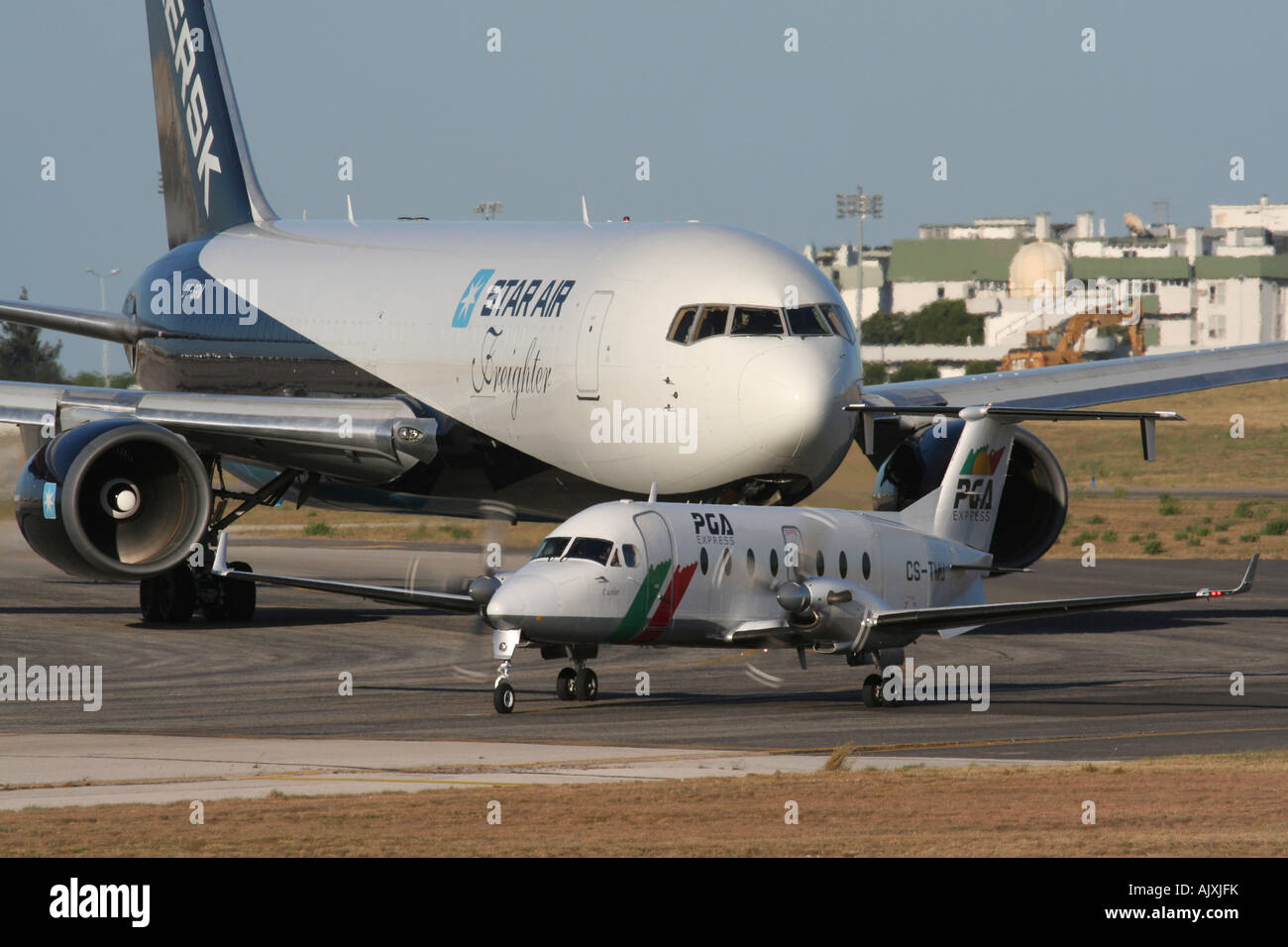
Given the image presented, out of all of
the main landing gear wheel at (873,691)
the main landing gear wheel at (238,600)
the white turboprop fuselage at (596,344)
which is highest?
the white turboprop fuselage at (596,344)

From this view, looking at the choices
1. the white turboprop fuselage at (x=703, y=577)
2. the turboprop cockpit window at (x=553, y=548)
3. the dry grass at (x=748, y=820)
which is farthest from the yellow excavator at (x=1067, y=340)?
the dry grass at (x=748, y=820)

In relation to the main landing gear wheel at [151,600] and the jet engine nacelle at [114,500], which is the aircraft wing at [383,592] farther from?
the main landing gear wheel at [151,600]

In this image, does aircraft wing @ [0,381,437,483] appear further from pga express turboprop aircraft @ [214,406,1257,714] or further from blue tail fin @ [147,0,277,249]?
blue tail fin @ [147,0,277,249]

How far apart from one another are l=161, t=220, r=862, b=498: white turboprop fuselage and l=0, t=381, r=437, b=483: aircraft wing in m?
0.70

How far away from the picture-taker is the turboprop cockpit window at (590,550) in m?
22.1

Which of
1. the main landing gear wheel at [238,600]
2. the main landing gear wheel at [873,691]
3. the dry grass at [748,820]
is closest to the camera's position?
the dry grass at [748,820]

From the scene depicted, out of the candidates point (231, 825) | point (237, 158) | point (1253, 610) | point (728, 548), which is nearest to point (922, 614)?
point (728, 548)

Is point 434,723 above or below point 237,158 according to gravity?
below

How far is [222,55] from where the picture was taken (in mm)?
40875

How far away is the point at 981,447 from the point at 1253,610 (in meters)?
11.2

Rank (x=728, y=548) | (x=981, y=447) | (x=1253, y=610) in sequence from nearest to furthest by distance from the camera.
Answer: (x=728, y=548) → (x=981, y=447) → (x=1253, y=610)

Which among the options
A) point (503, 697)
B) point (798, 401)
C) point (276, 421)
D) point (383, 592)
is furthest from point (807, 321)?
point (276, 421)

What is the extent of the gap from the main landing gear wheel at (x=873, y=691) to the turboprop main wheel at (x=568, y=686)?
3.16m
